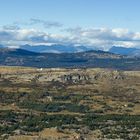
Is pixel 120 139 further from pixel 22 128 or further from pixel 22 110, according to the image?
pixel 22 110

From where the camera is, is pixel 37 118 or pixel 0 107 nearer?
pixel 37 118

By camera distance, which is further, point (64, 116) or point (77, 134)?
point (64, 116)

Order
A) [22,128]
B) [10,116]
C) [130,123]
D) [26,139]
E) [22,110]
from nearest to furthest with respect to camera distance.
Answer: [26,139] < [22,128] < [130,123] < [10,116] < [22,110]

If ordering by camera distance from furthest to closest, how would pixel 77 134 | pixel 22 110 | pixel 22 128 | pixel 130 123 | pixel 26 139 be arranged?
pixel 22 110 < pixel 130 123 < pixel 22 128 < pixel 77 134 < pixel 26 139

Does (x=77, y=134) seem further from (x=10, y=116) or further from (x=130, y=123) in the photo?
(x=10, y=116)

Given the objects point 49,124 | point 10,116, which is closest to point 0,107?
point 10,116

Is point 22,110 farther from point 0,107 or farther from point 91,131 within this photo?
point 91,131

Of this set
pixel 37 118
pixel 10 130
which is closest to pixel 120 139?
pixel 10 130

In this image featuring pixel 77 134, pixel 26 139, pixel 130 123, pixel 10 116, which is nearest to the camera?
pixel 26 139

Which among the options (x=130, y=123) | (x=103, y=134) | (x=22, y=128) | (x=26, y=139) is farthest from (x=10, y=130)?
(x=130, y=123)
